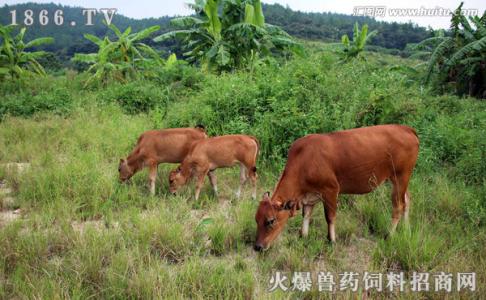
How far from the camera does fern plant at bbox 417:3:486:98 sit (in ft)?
46.9

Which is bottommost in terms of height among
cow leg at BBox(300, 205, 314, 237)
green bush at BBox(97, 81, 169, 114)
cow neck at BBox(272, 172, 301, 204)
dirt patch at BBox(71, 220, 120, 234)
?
dirt patch at BBox(71, 220, 120, 234)

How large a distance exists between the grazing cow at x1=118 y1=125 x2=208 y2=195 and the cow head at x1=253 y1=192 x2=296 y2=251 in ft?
9.46

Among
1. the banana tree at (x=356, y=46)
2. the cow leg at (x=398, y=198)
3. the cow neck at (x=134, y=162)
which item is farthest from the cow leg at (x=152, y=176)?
the banana tree at (x=356, y=46)

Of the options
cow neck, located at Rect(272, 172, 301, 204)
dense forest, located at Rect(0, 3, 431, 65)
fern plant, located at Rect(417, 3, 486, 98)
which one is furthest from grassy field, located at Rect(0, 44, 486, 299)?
dense forest, located at Rect(0, 3, 431, 65)

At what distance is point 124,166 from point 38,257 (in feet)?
8.63

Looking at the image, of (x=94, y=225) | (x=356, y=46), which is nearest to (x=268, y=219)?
(x=94, y=225)

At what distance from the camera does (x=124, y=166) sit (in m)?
6.89

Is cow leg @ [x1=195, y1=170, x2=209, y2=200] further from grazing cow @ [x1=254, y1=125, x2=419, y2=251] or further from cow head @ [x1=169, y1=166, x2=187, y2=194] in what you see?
grazing cow @ [x1=254, y1=125, x2=419, y2=251]

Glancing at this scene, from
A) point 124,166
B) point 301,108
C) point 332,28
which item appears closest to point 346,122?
point 301,108

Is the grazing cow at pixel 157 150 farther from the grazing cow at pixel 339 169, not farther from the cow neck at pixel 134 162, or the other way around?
the grazing cow at pixel 339 169

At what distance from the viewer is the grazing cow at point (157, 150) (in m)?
6.93

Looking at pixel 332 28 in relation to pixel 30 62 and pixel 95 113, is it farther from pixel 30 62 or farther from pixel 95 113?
pixel 95 113

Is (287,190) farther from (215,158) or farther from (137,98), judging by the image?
(137,98)

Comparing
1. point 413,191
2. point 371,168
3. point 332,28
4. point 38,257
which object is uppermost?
point 332,28
